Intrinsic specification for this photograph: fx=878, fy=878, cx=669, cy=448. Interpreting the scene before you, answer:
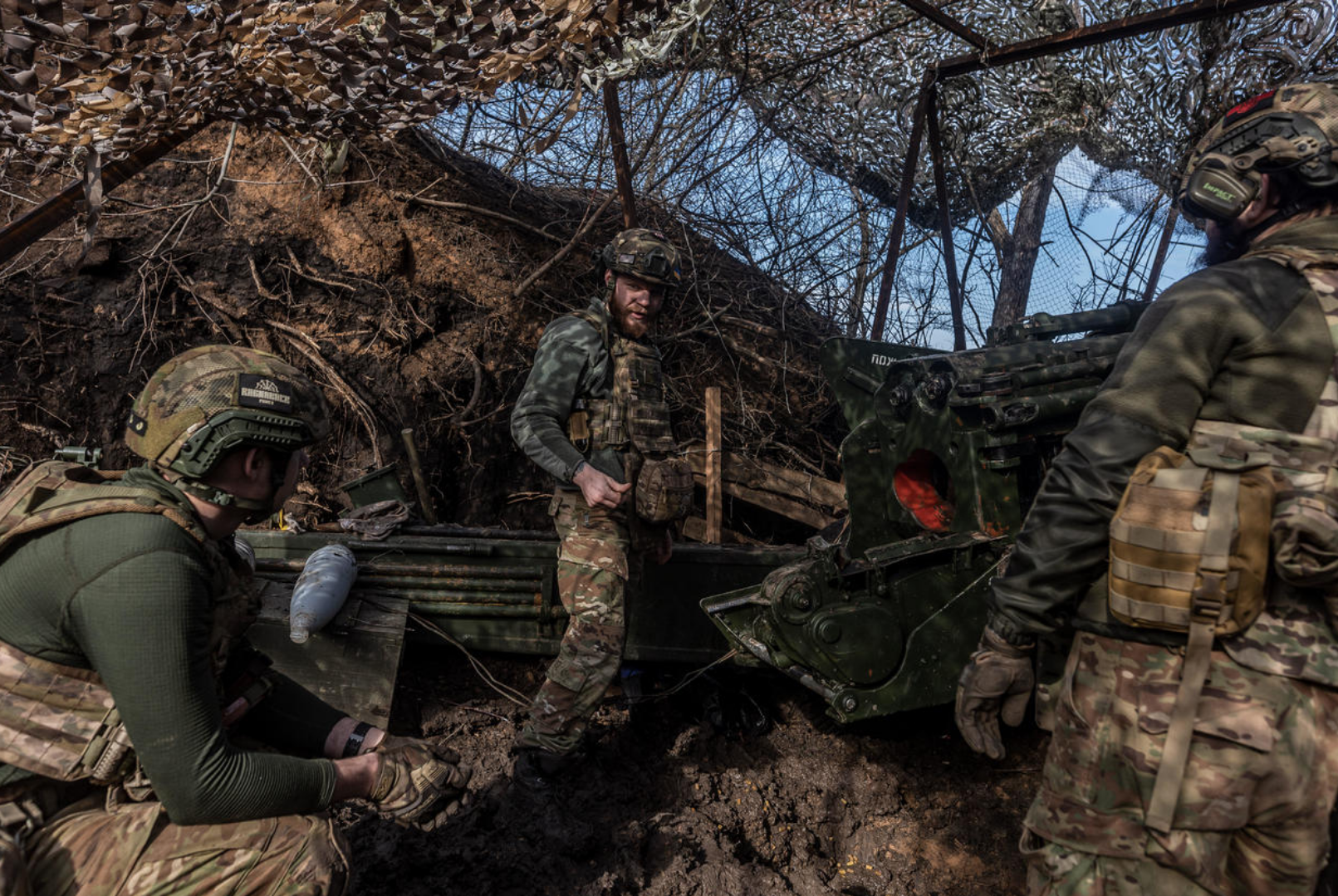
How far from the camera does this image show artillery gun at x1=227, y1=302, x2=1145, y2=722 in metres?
3.61

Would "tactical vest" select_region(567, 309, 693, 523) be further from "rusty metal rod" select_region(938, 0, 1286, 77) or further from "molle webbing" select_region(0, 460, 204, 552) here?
"rusty metal rod" select_region(938, 0, 1286, 77)

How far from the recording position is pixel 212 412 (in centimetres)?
192

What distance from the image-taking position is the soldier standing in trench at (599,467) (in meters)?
3.57

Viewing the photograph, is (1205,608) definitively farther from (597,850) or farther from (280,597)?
(280,597)

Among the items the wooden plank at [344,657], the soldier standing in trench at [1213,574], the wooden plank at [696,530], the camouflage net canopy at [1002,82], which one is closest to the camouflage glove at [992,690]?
the soldier standing in trench at [1213,574]

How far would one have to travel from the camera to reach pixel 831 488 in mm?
5742

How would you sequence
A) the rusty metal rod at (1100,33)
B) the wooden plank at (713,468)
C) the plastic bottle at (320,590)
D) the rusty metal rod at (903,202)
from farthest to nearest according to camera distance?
the rusty metal rod at (903,202) < the wooden plank at (713,468) < the rusty metal rod at (1100,33) < the plastic bottle at (320,590)

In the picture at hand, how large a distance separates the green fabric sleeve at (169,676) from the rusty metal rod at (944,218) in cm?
492

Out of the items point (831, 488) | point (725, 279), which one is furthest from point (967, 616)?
point (725, 279)

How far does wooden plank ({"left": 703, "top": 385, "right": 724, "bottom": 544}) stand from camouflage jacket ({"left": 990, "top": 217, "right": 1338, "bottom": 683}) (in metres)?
3.10

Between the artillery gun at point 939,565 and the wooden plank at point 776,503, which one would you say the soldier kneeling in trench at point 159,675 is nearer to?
the artillery gun at point 939,565

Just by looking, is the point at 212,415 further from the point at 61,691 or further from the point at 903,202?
the point at 903,202

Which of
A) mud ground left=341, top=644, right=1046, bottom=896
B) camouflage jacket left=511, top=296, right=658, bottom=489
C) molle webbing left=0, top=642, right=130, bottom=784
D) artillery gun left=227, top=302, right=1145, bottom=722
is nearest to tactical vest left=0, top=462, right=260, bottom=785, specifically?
molle webbing left=0, top=642, right=130, bottom=784

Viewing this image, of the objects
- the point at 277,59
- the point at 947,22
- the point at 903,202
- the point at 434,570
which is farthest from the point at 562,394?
the point at 947,22
